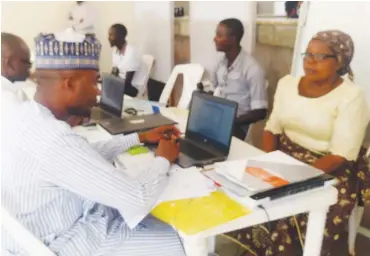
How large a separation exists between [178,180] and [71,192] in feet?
1.19

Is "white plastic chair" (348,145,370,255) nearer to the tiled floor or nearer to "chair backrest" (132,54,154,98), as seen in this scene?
the tiled floor

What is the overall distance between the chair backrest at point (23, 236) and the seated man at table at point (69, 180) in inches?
2.5

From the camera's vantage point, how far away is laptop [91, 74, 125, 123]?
2.34 m

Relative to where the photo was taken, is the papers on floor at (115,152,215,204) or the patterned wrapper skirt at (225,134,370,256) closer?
the papers on floor at (115,152,215,204)

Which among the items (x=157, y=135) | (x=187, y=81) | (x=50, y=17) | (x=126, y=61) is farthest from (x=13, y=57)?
(x=50, y=17)

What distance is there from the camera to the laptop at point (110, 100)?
2342mm

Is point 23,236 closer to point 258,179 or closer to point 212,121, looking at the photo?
point 258,179

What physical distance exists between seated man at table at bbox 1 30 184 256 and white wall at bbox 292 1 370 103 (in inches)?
51.3

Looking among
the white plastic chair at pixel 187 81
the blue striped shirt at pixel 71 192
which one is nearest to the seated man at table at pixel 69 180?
the blue striped shirt at pixel 71 192

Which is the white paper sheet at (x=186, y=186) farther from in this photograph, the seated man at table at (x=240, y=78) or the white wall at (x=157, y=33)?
the white wall at (x=157, y=33)

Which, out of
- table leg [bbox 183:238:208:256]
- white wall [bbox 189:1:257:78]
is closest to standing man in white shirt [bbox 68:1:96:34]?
white wall [bbox 189:1:257:78]

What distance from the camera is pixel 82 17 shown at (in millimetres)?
5102

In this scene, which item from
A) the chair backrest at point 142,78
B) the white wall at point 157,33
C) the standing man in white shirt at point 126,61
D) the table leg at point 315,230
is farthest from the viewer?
the white wall at point 157,33

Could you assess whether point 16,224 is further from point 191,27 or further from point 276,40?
point 191,27
